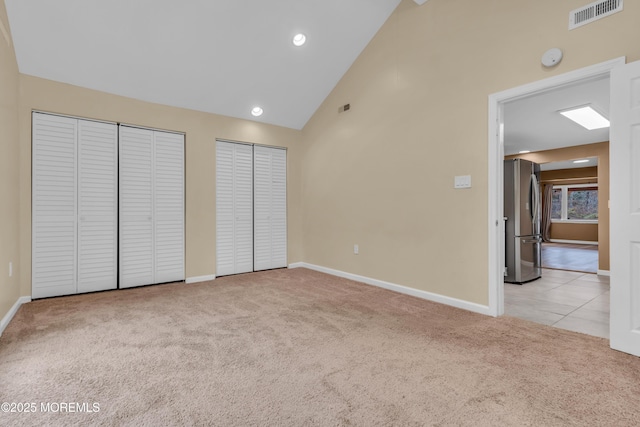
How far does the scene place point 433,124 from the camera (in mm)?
3385

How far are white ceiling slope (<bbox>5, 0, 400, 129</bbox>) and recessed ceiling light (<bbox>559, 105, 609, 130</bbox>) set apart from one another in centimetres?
276

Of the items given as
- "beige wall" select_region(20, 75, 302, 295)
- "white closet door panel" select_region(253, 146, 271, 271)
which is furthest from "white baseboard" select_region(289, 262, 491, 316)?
"beige wall" select_region(20, 75, 302, 295)

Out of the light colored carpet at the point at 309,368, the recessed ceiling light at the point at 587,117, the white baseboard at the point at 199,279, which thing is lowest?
the light colored carpet at the point at 309,368

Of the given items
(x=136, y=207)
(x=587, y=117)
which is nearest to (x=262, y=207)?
(x=136, y=207)

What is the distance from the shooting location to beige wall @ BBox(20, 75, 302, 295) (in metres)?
3.36

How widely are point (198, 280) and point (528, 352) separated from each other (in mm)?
3921

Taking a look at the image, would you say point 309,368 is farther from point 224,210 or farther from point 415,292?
point 224,210

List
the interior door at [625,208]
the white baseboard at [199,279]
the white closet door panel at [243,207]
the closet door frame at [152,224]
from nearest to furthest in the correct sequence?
the interior door at [625,208]
the closet door frame at [152,224]
the white baseboard at [199,279]
the white closet door panel at [243,207]

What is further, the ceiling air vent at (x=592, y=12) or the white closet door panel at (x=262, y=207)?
the white closet door panel at (x=262, y=207)

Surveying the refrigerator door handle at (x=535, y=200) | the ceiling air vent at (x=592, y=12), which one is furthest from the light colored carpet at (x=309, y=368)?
the refrigerator door handle at (x=535, y=200)

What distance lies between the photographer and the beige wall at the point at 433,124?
2611 mm

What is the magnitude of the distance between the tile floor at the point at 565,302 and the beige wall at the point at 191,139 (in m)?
3.39

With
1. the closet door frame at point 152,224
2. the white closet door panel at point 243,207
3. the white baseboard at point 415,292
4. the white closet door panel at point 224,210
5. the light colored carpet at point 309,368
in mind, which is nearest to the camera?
the light colored carpet at point 309,368

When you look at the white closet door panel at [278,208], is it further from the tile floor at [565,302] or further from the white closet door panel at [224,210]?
the tile floor at [565,302]
